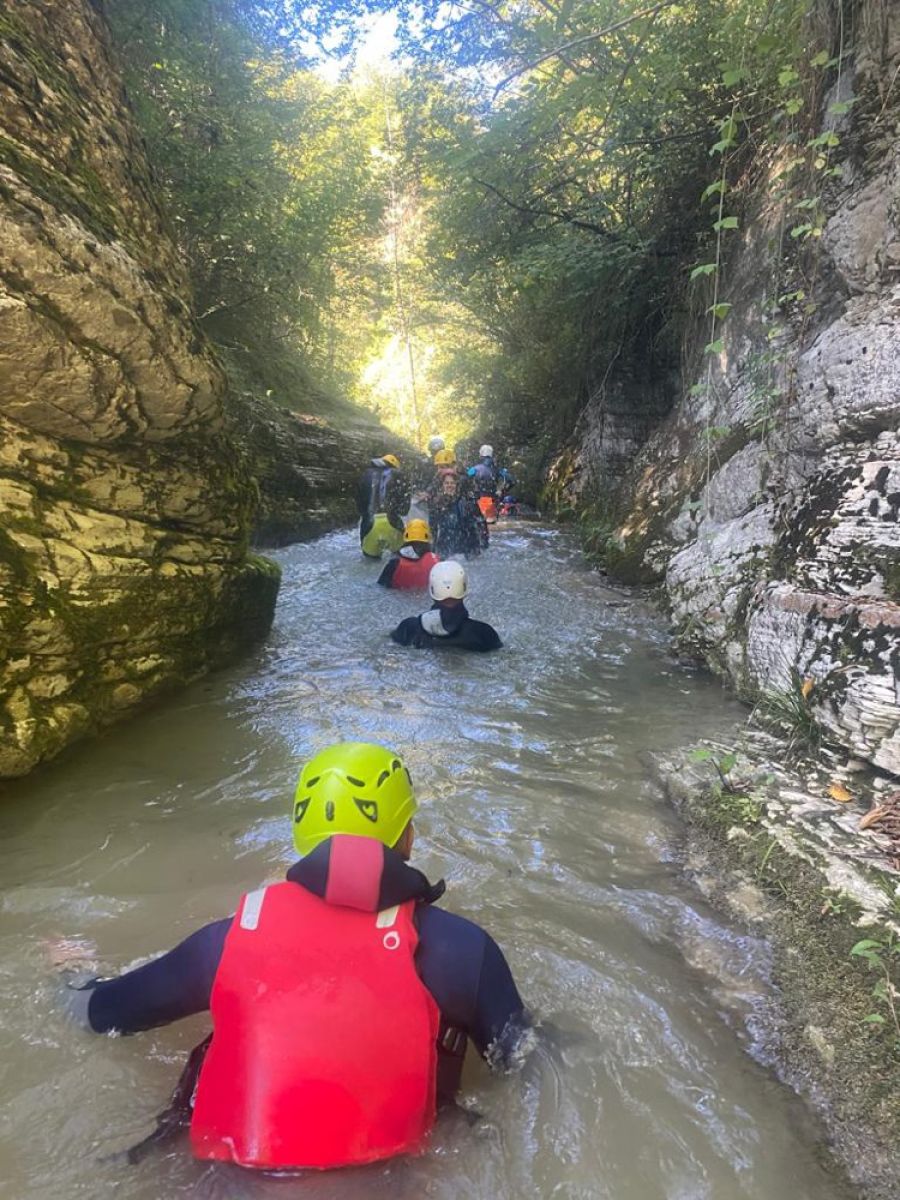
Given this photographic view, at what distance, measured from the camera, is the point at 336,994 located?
1742mm

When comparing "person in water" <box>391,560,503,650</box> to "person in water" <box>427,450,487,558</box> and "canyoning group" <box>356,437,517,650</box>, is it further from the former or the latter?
"person in water" <box>427,450,487,558</box>

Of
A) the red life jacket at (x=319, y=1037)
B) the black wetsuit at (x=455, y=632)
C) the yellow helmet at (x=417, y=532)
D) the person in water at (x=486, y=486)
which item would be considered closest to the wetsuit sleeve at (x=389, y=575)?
the yellow helmet at (x=417, y=532)

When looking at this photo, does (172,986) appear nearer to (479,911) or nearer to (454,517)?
(479,911)

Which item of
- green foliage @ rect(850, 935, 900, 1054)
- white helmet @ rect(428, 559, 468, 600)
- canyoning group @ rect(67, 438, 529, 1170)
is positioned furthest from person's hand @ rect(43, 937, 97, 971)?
white helmet @ rect(428, 559, 468, 600)

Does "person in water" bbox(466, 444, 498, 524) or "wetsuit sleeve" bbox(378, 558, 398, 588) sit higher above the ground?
"person in water" bbox(466, 444, 498, 524)

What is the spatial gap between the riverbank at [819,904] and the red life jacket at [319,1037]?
3.94 ft

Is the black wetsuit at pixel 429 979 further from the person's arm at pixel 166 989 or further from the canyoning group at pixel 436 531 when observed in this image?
the canyoning group at pixel 436 531

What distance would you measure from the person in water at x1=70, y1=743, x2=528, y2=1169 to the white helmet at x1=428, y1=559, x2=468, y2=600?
4645 millimetres

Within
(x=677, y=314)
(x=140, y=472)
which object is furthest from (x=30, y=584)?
(x=677, y=314)

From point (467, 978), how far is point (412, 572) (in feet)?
23.4

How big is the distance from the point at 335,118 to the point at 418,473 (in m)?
7.77

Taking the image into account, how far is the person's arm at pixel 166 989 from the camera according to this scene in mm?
1943

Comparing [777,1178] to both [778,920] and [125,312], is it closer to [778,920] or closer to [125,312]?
[778,920]

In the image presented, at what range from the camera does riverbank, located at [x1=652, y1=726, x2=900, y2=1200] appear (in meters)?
2.07
